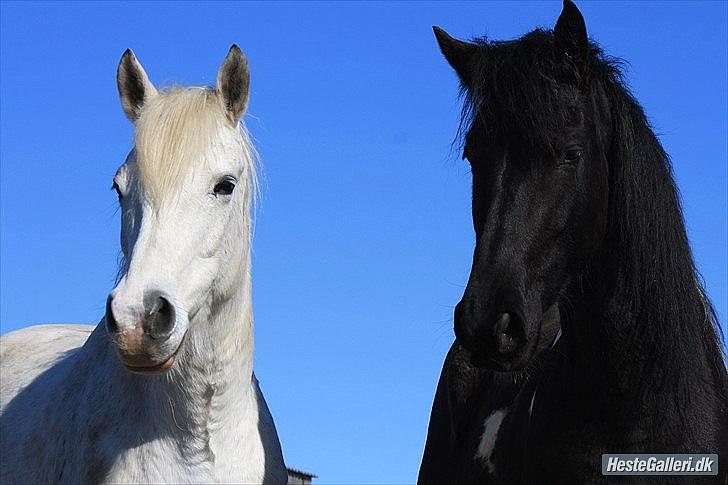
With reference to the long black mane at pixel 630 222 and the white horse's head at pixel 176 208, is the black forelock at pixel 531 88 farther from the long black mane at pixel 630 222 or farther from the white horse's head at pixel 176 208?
the white horse's head at pixel 176 208

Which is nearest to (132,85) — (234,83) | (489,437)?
(234,83)

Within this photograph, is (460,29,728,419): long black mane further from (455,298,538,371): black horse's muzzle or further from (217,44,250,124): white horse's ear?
(217,44,250,124): white horse's ear

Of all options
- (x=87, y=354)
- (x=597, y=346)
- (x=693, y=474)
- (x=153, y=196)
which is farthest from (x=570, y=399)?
(x=87, y=354)

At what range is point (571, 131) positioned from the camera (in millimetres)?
4762

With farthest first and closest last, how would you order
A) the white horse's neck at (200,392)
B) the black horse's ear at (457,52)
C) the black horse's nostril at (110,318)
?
the black horse's ear at (457,52) → the white horse's neck at (200,392) → the black horse's nostril at (110,318)

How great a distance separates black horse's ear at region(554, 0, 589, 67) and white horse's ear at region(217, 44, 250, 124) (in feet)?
5.39

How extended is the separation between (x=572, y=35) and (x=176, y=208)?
213 cm

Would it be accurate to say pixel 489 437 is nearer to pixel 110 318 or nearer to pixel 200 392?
pixel 200 392

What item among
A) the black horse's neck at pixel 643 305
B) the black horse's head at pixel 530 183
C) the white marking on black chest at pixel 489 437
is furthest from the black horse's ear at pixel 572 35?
the white marking on black chest at pixel 489 437

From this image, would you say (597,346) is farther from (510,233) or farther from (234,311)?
(234,311)

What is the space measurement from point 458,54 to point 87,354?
8.87 feet

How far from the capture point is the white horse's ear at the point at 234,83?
5.29m

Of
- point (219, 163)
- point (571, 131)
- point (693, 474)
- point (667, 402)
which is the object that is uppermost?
point (571, 131)

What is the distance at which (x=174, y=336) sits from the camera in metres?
4.36
